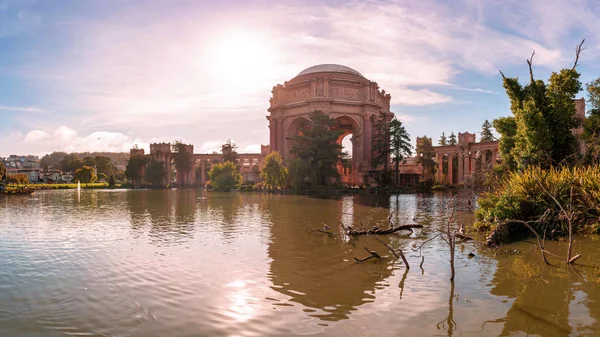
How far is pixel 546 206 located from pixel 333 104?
45.7m

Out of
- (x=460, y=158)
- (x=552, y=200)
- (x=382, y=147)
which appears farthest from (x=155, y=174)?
(x=552, y=200)

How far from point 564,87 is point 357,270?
44.6ft

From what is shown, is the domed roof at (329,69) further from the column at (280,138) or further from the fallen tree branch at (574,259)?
the fallen tree branch at (574,259)

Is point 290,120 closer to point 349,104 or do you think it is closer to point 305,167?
point 349,104

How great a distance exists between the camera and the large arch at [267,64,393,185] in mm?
56031

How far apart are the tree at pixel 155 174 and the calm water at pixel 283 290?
68.6m

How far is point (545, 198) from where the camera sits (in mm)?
12062

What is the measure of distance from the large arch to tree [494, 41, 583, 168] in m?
38.3

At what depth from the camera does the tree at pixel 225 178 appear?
5347cm

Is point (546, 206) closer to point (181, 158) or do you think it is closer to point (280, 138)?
point (280, 138)

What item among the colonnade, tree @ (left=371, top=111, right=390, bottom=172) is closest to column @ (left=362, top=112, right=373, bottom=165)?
tree @ (left=371, top=111, right=390, bottom=172)

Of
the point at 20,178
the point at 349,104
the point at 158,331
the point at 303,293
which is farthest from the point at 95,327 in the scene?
the point at 20,178

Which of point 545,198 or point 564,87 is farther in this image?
point 564,87

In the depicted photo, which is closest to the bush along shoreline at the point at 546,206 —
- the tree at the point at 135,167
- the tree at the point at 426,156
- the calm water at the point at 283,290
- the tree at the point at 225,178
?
the calm water at the point at 283,290
